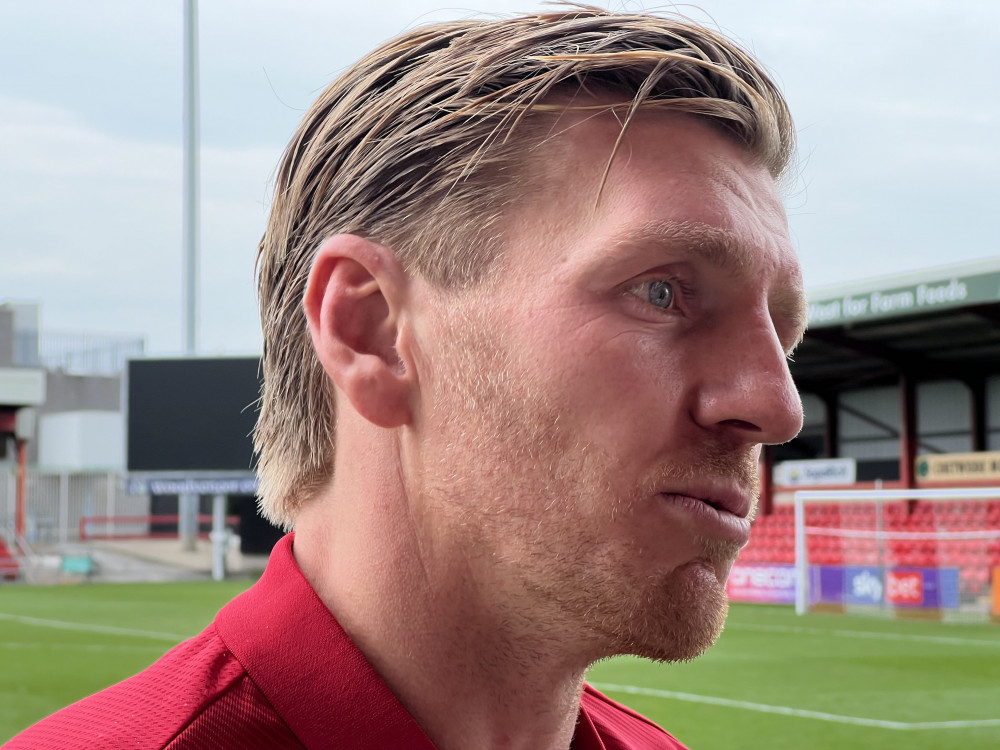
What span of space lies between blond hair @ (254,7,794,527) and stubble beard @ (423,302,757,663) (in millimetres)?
106

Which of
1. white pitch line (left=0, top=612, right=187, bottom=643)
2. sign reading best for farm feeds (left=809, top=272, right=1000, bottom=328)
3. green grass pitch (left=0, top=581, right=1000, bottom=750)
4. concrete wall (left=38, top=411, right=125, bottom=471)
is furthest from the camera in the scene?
concrete wall (left=38, top=411, right=125, bottom=471)

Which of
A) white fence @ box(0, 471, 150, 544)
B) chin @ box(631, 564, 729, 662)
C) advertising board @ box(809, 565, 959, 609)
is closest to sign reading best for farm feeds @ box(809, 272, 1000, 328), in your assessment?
advertising board @ box(809, 565, 959, 609)

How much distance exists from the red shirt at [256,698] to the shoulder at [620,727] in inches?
12.0

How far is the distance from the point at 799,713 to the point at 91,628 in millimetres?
9129

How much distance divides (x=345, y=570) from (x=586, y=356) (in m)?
0.29

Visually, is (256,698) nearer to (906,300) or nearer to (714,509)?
(714,509)

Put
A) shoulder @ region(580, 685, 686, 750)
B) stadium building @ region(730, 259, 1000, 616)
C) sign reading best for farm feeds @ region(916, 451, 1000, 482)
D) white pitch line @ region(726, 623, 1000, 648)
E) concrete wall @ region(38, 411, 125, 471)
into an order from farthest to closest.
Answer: concrete wall @ region(38, 411, 125, 471) < sign reading best for farm feeds @ region(916, 451, 1000, 482) < stadium building @ region(730, 259, 1000, 616) < white pitch line @ region(726, 623, 1000, 648) < shoulder @ region(580, 685, 686, 750)

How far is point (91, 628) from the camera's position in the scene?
14000 millimetres

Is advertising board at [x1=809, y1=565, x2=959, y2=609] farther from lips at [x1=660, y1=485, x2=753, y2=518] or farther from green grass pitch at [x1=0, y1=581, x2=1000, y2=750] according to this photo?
lips at [x1=660, y1=485, x2=753, y2=518]

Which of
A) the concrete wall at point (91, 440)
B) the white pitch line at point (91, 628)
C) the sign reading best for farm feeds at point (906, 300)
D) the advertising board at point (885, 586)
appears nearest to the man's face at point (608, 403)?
the white pitch line at point (91, 628)

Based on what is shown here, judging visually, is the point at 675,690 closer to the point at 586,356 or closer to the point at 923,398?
the point at 586,356

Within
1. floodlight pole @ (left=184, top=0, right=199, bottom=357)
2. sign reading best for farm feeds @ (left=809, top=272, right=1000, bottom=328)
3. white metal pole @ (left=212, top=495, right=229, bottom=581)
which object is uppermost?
floodlight pole @ (left=184, top=0, right=199, bottom=357)

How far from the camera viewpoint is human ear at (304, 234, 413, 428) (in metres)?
1.01

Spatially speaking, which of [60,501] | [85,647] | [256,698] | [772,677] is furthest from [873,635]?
[60,501]
